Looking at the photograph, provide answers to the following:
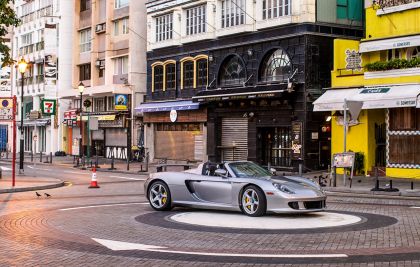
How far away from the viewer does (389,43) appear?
2853 centimetres

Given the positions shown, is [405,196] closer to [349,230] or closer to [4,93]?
[349,230]

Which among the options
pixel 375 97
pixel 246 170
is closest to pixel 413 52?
pixel 375 97

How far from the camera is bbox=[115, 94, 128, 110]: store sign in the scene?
48844 mm

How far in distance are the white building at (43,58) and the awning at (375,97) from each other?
34.5 m

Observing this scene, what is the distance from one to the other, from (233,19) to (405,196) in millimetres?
20892

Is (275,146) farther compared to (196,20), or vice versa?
(196,20)

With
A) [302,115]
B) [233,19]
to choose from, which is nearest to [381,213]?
[302,115]

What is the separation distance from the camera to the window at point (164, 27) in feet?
150

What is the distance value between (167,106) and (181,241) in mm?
33854

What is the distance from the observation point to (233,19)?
39219mm

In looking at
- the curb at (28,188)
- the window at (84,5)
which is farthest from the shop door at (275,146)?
the window at (84,5)

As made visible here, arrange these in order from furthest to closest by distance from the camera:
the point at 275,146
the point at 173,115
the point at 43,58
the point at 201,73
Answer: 1. the point at 43,58
2. the point at 173,115
3. the point at 201,73
4. the point at 275,146

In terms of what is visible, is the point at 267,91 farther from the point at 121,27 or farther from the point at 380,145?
the point at 121,27

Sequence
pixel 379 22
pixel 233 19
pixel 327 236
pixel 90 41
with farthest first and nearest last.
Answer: pixel 90 41 → pixel 233 19 → pixel 379 22 → pixel 327 236
